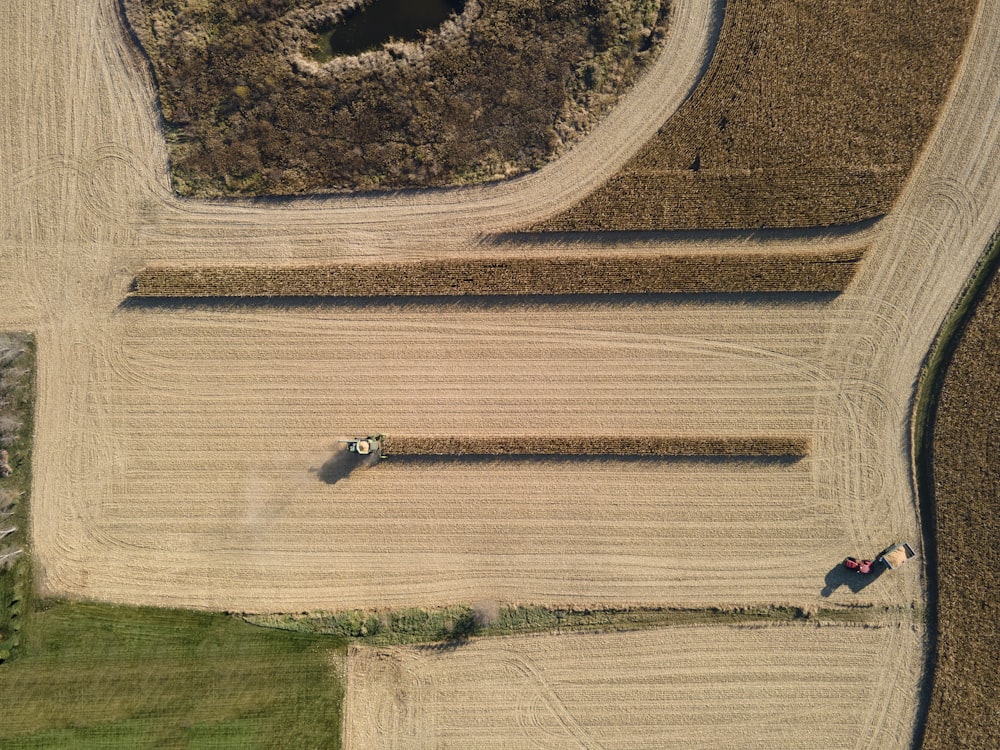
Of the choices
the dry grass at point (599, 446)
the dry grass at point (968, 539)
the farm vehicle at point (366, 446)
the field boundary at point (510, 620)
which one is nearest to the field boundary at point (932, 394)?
the dry grass at point (968, 539)

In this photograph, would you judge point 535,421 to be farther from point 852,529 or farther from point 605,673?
point 852,529

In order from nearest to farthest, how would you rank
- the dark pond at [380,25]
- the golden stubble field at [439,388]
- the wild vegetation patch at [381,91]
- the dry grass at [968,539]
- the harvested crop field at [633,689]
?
the dry grass at [968,539] < the harvested crop field at [633,689] < the golden stubble field at [439,388] < the wild vegetation patch at [381,91] < the dark pond at [380,25]

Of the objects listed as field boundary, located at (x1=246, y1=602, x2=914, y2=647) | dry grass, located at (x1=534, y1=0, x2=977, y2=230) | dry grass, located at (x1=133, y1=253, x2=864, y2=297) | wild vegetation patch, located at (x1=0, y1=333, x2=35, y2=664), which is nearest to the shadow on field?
field boundary, located at (x1=246, y1=602, x2=914, y2=647)

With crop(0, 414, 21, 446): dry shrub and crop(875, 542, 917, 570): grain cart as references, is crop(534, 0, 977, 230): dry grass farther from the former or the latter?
crop(0, 414, 21, 446): dry shrub

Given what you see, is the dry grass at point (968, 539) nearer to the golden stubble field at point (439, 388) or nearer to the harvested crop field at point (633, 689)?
the golden stubble field at point (439, 388)

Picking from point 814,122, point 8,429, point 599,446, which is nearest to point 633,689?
point 599,446

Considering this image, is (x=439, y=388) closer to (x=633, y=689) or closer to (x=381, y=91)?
(x=381, y=91)
